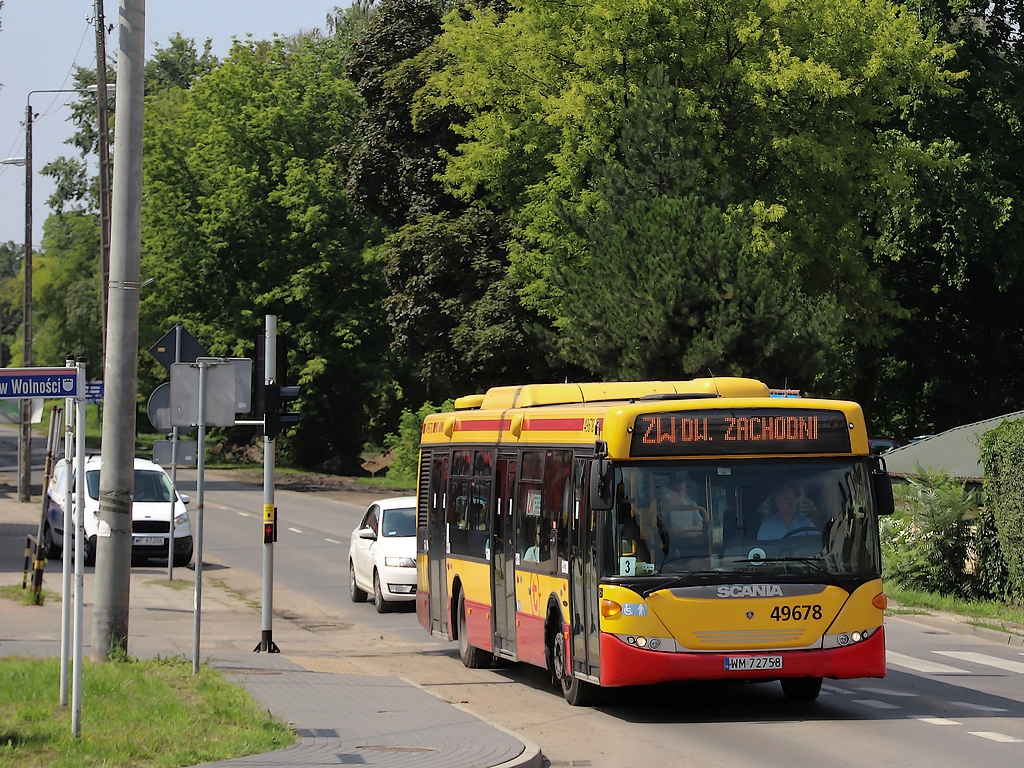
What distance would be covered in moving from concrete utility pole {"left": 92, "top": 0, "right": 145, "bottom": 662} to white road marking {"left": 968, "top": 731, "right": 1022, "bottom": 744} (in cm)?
745

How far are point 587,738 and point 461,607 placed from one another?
501 centimetres

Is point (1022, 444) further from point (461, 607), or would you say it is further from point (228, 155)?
point (228, 155)

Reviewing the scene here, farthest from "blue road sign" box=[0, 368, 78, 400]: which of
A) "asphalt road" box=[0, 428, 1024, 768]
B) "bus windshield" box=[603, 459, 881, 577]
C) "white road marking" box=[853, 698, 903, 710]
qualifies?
"white road marking" box=[853, 698, 903, 710]

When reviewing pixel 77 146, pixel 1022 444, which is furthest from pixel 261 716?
pixel 77 146

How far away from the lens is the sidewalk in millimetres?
10117

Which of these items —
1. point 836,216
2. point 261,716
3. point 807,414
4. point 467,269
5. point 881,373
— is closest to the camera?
point 261,716

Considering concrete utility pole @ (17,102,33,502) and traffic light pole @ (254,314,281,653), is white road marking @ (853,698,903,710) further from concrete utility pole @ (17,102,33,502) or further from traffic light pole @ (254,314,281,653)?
concrete utility pole @ (17,102,33,502)

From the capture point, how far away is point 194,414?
1409 centimetres

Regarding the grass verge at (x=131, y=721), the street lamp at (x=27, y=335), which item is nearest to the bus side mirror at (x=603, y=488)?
the grass verge at (x=131, y=721)

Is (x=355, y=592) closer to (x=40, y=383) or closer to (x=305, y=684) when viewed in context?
(x=305, y=684)

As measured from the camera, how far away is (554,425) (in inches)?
553

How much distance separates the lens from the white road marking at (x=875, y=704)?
13148 mm

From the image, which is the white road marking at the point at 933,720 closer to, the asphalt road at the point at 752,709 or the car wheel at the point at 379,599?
the asphalt road at the point at 752,709

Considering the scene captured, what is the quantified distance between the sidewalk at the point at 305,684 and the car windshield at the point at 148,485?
3.36m
